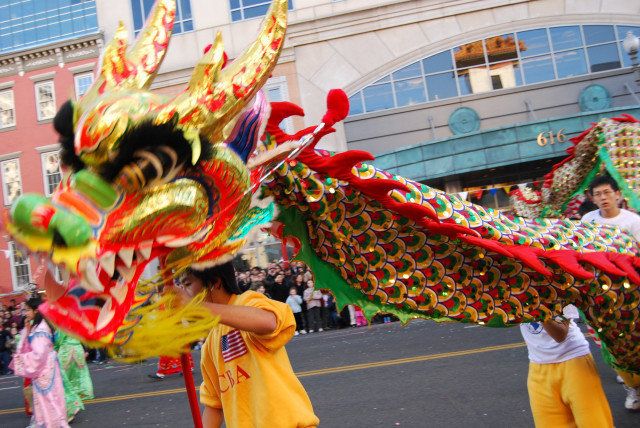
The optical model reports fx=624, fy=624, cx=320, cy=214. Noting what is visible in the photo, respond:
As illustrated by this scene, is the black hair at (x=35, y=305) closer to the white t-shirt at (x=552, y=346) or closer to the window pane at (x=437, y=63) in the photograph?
the white t-shirt at (x=552, y=346)

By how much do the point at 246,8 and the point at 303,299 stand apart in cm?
Result: 1078

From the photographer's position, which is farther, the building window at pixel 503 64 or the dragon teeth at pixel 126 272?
the building window at pixel 503 64

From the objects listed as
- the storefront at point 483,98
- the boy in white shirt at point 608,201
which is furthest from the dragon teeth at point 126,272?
the storefront at point 483,98

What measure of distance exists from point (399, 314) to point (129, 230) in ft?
4.03

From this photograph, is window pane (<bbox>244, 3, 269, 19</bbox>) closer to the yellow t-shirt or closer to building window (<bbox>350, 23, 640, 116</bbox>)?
building window (<bbox>350, 23, 640, 116</bbox>)

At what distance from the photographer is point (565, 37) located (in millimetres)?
18375

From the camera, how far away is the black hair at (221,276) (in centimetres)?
227

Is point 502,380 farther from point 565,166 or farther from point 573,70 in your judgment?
point 573,70

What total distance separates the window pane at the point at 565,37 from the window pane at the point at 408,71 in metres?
4.02

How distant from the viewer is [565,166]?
12.9 ft

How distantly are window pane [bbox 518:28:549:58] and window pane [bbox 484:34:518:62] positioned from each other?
0.24 m

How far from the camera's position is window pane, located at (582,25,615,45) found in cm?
1827

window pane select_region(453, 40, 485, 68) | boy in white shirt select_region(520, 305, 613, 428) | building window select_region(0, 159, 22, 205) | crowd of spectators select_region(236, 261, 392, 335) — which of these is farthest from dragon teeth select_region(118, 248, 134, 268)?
building window select_region(0, 159, 22, 205)

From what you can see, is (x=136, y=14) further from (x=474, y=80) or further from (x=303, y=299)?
(x=303, y=299)
